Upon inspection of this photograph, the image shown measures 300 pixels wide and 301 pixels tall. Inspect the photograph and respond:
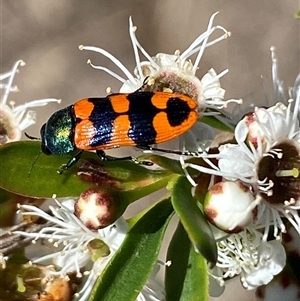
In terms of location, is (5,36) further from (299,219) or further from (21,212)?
(299,219)

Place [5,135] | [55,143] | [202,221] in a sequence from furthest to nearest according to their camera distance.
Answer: [5,135]
[55,143]
[202,221]

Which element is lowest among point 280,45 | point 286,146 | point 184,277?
point 280,45

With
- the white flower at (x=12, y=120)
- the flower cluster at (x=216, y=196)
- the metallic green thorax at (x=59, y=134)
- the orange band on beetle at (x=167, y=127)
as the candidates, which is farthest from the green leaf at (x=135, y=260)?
the white flower at (x=12, y=120)

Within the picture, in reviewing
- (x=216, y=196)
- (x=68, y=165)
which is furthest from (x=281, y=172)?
(x=68, y=165)

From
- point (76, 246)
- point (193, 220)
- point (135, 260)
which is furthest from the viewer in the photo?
point (76, 246)

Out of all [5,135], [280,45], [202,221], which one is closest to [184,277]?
[202,221]

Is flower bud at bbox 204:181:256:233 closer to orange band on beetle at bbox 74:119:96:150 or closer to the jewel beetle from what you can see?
the jewel beetle

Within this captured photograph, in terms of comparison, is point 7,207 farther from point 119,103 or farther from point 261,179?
point 261,179
